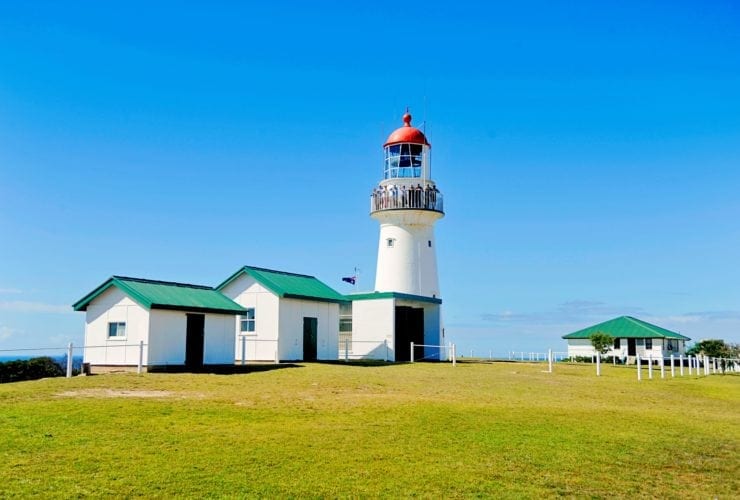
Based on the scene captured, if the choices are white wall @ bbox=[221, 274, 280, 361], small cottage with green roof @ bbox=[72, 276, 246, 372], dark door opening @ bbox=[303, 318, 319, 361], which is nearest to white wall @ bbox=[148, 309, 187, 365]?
small cottage with green roof @ bbox=[72, 276, 246, 372]

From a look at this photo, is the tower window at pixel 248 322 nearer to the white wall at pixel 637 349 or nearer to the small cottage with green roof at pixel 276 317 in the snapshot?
the small cottage with green roof at pixel 276 317

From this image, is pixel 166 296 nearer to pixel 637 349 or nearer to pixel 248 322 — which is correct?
pixel 248 322

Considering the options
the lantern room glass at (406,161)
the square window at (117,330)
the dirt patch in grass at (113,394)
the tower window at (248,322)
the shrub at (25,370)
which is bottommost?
the dirt patch in grass at (113,394)

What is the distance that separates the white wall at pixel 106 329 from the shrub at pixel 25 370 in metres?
1.70

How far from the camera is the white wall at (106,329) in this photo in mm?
26506

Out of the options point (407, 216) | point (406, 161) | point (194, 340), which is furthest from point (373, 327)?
point (194, 340)

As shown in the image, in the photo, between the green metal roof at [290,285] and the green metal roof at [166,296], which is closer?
the green metal roof at [166,296]

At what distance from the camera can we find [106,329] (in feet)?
89.6

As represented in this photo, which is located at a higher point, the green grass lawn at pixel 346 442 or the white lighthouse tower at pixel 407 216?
the white lighthouse tower at pixel 407 216

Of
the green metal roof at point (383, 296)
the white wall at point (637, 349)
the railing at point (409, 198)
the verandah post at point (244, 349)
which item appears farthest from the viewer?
the white wall at point (637, 349)

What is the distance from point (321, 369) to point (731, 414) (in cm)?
1427

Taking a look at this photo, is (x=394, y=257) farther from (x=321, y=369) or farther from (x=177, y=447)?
(x=177, y=447)

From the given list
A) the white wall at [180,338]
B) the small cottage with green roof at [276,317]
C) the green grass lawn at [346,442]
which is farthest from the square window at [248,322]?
the green grass lawn at [346,442]

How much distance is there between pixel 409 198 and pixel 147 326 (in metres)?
19.6
